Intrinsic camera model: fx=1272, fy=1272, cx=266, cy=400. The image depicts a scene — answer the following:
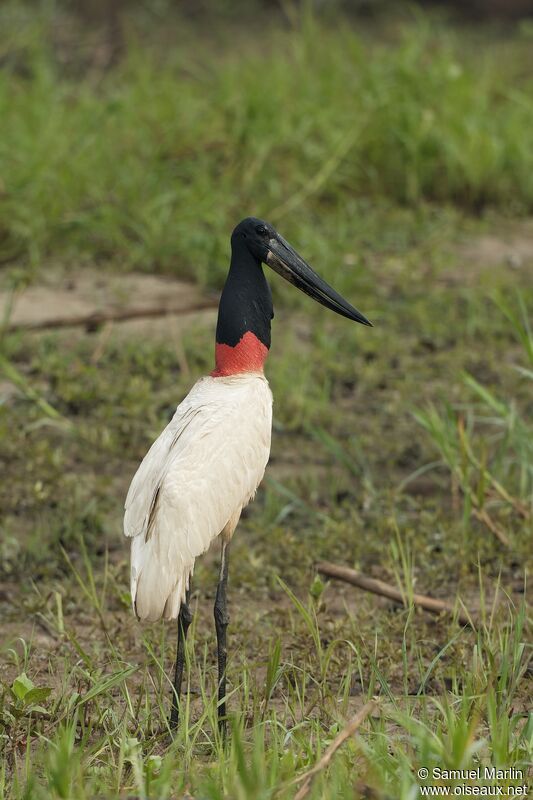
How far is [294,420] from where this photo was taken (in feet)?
15.8

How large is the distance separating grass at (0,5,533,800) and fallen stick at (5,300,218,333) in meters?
0.09

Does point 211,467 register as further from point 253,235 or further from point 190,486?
point 253,235

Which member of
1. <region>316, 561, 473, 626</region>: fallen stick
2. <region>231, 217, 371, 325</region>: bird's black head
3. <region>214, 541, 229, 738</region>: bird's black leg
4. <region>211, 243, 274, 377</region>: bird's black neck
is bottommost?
<region>316, 561, 473, 626</region>: fallen stick

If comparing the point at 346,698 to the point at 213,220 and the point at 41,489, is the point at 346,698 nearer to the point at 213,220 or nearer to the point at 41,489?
the point at 41,489

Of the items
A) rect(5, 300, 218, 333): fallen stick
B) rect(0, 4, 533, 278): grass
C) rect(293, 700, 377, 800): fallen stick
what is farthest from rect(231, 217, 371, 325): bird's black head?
rect(0, 4, 533, 278): grass

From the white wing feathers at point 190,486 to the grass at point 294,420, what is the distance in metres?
0.23

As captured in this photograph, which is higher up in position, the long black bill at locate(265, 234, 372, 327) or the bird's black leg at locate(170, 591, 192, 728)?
the long black bill at locate(265, 234, 372, 327)

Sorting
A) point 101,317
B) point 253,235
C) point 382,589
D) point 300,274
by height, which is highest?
point 253,235

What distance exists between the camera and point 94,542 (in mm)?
4137

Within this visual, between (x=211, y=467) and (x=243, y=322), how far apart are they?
436 mm

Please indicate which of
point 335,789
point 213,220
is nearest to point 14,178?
point 213,220

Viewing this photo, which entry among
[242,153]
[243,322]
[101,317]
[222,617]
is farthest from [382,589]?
[242,153]

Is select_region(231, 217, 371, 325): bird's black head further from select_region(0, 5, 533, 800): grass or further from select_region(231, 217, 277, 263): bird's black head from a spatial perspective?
select_region(0, 5, 533, 800): grass

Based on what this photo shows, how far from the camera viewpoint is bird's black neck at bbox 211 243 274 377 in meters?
3.27
